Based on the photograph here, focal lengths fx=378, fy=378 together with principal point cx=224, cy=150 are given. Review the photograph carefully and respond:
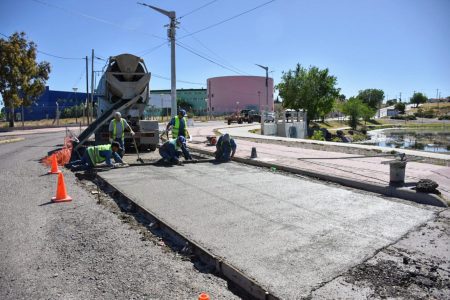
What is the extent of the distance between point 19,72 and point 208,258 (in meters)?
37.2

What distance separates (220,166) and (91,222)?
19.4ft

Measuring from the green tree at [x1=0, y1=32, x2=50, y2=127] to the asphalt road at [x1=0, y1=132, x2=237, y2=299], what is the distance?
32393 mm

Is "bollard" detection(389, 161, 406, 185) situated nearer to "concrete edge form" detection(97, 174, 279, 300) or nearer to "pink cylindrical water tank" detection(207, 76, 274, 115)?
"concrete edge form" detection(97, 174, 279, 300)

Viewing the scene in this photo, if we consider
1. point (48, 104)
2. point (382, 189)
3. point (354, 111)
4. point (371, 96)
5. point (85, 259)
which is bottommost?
point (85, 259)

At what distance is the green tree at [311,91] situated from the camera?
160 ft

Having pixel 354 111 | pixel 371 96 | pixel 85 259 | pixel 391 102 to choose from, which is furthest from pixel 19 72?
pixel 391 102

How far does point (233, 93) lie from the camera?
305 feet

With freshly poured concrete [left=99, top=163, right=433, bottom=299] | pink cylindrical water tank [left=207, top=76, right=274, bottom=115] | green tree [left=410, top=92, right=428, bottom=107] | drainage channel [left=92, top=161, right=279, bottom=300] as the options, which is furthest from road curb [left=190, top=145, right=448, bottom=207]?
green tree [left=410, top=92, right=428, bottom=107]

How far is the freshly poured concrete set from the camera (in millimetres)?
4098

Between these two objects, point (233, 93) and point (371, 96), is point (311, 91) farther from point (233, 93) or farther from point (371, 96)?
point (371, 96)

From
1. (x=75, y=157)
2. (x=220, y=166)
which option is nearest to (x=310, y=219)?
(x=220, y=166)

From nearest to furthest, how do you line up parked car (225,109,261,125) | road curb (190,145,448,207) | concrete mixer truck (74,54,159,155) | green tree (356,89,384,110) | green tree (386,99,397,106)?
road curb (190,145,448,207)
concrete mixer truck (74,54,159,155)
parked car (225,109,261,125)
green tree (356,89,384,110)
green tree (386,99,397,106)

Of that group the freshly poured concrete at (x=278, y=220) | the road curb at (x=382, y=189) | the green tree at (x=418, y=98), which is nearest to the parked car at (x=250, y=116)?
the road curb at (x=382, y=189)

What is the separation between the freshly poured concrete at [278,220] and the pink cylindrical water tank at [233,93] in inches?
3271
